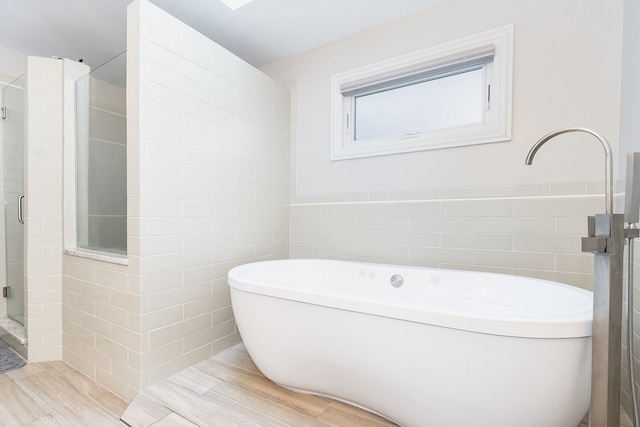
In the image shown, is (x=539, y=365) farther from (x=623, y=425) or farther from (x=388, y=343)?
(x=623, y=425)

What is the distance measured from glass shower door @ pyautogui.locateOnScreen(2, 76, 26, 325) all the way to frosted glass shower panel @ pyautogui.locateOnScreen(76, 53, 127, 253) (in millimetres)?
495

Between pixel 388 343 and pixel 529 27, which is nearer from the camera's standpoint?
pixel 388 343

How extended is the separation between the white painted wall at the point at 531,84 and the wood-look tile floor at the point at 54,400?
2.09 metres

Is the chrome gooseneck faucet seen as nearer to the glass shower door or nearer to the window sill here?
the window sill

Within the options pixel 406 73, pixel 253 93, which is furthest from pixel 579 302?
pixel 253 93

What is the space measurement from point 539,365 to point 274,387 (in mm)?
1284

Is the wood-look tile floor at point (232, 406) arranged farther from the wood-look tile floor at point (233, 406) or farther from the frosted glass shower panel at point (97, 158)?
the frosted glass shower panel at point (97, 158)

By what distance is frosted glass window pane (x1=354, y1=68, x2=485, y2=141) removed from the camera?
6.88 ft

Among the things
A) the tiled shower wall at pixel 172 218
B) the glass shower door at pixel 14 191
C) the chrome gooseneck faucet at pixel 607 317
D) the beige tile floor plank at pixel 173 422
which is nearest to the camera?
the chrome gooseneck faucet at pixel 607 317

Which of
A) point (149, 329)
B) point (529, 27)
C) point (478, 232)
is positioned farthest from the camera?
point (478, 232)

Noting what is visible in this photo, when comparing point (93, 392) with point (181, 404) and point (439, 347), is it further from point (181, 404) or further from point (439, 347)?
point (439, 347)

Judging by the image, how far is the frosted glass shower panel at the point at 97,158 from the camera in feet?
6.47

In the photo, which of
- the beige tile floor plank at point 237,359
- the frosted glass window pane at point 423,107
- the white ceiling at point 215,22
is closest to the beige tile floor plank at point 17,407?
the beige tile floor plank at point 237,359

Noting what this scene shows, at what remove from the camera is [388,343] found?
118 centimetres
